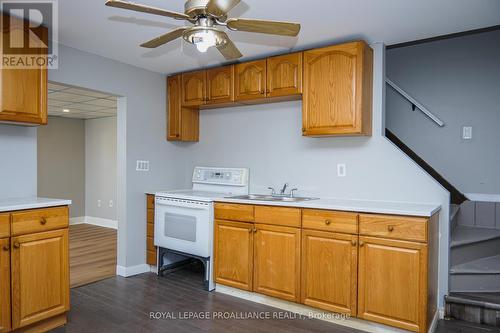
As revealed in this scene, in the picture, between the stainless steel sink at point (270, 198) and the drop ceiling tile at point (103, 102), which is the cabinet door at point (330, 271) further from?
the drop ceiling tile at point (103, 102)

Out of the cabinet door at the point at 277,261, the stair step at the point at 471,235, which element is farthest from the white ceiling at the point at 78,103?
the stair step at the point at 471,235

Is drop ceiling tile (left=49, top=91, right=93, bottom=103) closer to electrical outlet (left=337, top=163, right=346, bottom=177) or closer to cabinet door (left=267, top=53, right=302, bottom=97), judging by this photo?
cabinet door (left=267, top=53, right=302, bottom=97)

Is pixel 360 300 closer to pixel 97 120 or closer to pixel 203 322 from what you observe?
pixel 203 322

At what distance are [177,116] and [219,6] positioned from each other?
2560 millimetres

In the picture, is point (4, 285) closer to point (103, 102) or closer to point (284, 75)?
point (284, 75)

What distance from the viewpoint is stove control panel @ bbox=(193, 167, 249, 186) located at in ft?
12.5

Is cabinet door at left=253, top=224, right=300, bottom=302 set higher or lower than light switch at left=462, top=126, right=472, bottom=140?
lower

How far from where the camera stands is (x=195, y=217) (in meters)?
3.38

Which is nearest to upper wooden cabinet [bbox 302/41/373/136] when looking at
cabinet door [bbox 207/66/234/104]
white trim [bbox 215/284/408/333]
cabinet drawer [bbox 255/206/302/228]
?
cabinet drawer [bbox 255/206/302/228]

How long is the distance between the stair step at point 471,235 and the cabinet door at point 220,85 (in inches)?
96.8

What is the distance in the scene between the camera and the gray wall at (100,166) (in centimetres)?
638

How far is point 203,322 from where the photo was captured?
267 cm

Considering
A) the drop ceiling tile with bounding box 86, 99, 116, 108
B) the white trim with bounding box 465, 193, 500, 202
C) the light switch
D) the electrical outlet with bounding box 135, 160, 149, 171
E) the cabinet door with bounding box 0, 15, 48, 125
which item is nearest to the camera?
the cabinet door with bounding box 0, 15, 48, 125

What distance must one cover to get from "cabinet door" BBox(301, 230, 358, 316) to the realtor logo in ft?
8.13
